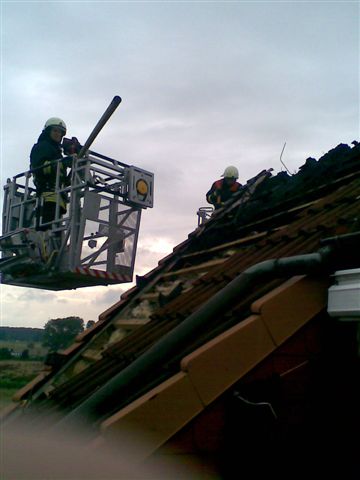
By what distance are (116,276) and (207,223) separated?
1.51m

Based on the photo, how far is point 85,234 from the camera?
6316 mm

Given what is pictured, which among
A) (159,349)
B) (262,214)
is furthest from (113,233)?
(159,349)

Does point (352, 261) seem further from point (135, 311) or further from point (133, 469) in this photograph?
point (135, 311)

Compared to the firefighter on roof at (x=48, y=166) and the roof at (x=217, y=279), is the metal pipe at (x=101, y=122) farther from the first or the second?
the roof at (x=217, y=279)

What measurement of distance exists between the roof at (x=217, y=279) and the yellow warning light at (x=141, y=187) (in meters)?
0.89

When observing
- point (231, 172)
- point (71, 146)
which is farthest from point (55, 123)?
point (231, 172)

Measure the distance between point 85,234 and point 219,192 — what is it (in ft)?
11.9

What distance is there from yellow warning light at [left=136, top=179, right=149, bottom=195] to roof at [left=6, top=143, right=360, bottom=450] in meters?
0.89

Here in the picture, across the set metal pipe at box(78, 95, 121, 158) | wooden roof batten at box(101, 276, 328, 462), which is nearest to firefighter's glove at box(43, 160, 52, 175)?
metal pipe at box(78, 95, 121, 158)

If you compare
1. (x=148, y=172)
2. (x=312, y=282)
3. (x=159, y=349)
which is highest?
(x=148, y=172)

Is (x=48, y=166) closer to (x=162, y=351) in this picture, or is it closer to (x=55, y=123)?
(x=55, y=123)

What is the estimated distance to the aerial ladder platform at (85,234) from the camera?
20.7ft

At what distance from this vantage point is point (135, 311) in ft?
17.7

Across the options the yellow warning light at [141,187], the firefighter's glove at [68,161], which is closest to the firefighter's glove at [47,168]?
the firefighter's glove at [68,161]
